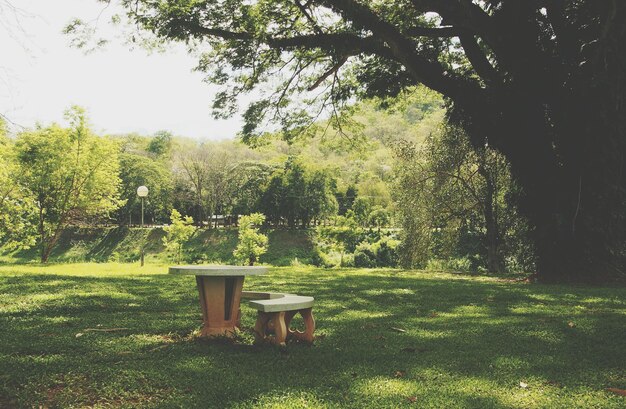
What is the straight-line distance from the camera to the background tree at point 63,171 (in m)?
23.4

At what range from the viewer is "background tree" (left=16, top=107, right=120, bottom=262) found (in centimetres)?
2338

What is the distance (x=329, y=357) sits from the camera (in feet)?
14.3

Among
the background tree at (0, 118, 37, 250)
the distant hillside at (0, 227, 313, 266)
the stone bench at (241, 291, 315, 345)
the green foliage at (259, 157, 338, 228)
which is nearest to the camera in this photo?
the stone bench at (241, 291, 315, 345)

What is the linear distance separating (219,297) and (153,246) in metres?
43.1

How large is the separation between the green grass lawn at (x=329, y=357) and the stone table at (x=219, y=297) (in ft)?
0.67

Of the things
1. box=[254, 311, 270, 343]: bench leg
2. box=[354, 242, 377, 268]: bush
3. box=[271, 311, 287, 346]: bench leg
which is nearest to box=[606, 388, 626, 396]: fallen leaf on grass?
box=[271, 311, 287, 346]: bench leg

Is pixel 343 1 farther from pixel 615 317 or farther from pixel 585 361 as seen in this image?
pixel 585 361

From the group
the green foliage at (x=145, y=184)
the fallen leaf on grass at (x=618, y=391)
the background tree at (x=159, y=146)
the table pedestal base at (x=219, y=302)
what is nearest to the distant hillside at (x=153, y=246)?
the green foliage at (x=145, y=184)

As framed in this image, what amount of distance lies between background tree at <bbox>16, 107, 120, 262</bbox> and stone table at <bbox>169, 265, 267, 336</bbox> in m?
21.5

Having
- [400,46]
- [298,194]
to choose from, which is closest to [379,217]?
[298,194]

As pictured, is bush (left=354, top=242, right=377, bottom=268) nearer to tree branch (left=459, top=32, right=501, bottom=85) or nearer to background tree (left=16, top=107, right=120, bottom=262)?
background tree (left=16, top=107, right=120, bottom=262)

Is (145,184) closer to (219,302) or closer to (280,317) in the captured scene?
(219,302)

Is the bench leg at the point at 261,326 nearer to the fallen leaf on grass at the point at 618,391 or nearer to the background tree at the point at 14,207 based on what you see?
the fallen leaf on grass at the point at 618,391

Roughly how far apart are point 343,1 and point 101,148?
18316 millimetres
